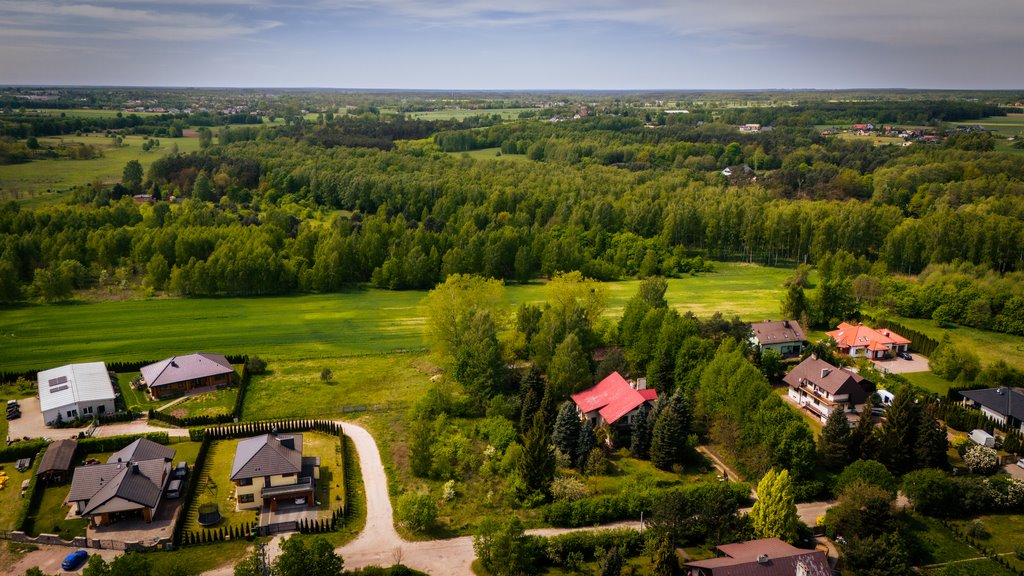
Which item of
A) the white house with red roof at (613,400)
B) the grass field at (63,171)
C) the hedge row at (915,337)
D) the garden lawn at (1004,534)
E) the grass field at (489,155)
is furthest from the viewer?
the grass field at (489,155)

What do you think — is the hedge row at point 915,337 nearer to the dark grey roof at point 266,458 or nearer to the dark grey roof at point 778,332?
the dark grey roof at point 778,332

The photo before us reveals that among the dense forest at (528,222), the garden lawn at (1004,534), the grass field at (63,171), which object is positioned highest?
the grass field at (63,171)

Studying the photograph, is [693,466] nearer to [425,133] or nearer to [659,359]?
[659,359]

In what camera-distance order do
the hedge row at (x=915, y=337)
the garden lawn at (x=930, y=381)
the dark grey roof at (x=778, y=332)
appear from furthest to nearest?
the hedge row at (x=915, y=337), the dark grey roof at (x=778, y=332), the garden lawn at (x=930, y=381)

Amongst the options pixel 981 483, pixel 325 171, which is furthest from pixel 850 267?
pixel 325 171

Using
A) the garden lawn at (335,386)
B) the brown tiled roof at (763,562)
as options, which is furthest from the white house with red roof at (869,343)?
the garden lawn at (335,386)

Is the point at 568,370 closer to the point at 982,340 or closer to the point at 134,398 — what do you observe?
the point at 134,398
